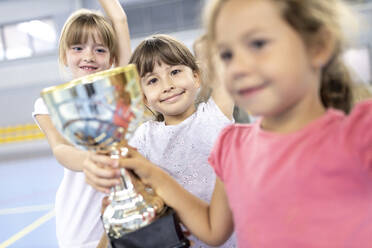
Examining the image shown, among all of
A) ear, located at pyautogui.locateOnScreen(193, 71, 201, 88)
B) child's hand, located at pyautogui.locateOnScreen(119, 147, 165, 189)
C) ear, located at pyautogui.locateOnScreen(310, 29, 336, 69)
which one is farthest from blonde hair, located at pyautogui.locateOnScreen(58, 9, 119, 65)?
ear, located at pyautogui.locateOnScreen(310, 29, 336, 69)

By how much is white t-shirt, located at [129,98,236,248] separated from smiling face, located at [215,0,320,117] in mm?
494

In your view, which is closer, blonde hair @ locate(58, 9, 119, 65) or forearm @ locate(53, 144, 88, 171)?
forearm @ locate(53, 144, 88, 171)

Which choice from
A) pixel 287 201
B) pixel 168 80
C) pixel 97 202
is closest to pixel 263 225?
pixel 287 201

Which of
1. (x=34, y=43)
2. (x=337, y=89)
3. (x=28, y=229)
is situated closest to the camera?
(x=337, y=89)

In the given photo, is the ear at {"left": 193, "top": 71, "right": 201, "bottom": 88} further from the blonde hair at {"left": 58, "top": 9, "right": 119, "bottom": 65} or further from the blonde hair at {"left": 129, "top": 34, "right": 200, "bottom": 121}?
the blonde hair at {"left": 58, "top": 9, "right": 119, "bottom": 65}

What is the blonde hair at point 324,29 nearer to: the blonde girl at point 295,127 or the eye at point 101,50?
the blonde girl at point 295,127

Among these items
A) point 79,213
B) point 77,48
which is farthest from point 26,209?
point 77,48

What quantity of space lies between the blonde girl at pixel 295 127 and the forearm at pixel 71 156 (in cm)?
53

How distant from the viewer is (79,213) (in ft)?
4.35

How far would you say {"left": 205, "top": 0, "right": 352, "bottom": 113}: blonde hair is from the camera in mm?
557

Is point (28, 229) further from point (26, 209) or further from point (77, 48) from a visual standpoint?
point (77, 48)

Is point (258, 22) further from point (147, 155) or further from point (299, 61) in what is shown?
point (147, 155)

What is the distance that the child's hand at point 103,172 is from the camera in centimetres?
70

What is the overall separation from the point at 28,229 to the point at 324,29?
3.15m
